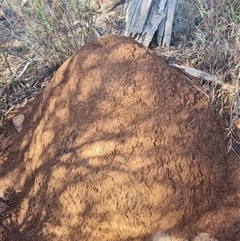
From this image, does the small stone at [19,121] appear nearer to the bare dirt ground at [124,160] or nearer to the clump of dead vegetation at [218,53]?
the bare dirt ground at [124,160]

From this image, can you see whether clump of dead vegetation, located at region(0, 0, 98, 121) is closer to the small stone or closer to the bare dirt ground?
the small stone

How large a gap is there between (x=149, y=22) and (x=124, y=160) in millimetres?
1702

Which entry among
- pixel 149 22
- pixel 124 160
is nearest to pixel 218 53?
pixel 149 22

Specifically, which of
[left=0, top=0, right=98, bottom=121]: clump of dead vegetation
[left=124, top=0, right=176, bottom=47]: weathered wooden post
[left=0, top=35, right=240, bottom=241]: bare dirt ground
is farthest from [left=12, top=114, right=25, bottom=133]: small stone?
[left=124, top=0, right=176, bottom=47]: weathered wooden post

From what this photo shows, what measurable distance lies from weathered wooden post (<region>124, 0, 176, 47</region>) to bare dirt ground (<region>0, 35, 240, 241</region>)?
40.6 inches

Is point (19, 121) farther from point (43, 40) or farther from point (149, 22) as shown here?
point (149, 22)

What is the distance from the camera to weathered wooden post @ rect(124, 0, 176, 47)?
352cm

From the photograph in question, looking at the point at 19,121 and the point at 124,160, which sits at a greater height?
the point at 19,121

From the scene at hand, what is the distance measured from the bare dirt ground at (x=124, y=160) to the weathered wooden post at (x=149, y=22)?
1.03 meters

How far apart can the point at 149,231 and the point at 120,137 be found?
1.75ft

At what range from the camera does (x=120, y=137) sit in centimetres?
230

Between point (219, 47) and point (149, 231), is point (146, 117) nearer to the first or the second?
point (149, 231)

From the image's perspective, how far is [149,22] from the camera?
3.56 m

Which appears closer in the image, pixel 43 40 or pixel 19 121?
pixel 19 121
